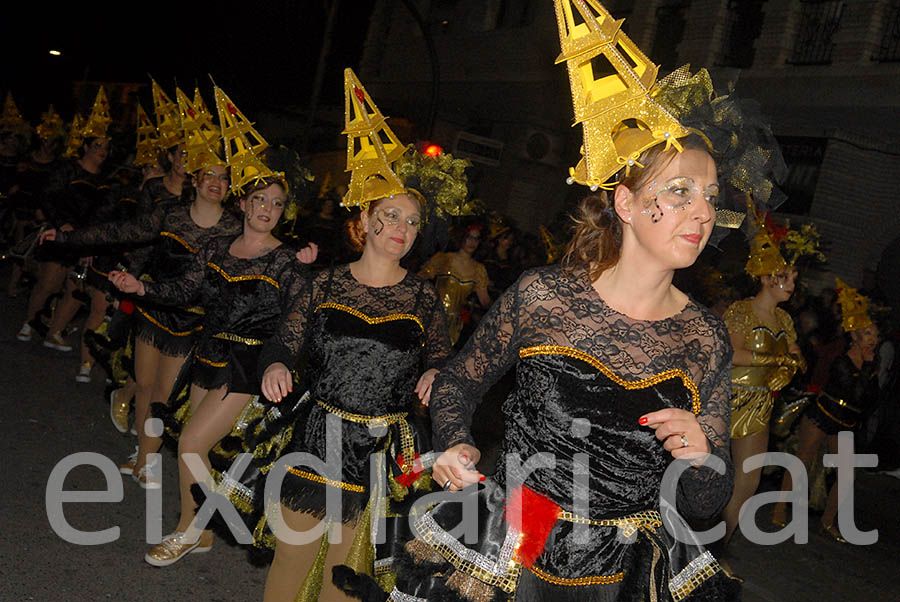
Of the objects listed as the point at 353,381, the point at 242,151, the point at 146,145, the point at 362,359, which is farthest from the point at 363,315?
the point at 146,145

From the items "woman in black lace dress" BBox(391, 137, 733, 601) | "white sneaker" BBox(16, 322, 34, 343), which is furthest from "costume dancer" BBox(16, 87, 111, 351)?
"woman in black lace dress" BBox(391, 137, 733, 601)

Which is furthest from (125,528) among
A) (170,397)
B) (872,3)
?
(872,3)

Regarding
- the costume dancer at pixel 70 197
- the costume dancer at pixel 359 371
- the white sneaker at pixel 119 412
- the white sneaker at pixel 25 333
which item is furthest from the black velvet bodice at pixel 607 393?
the white sneaker at pixel 25 333

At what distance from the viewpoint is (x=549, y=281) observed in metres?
2.88

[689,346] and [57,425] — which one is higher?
[689,346]

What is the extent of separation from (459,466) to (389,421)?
1.54 m

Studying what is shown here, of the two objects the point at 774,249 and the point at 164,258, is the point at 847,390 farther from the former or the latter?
the point at 164,258

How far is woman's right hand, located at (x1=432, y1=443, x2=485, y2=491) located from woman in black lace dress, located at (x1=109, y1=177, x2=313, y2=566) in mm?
2303

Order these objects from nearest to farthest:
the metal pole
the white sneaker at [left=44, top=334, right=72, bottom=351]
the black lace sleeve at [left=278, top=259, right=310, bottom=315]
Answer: the black lace sleeve at [left=278, top=259, right=310, bottom=315]
the white sneaker at [left=44, top=334, right=72, bottom=351]
the metal pole

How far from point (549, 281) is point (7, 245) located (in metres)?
13.0

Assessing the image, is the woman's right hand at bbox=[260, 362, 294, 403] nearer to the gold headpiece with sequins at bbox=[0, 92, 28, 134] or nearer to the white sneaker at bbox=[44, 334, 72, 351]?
the white sneaker at bbox=[44, 334, 72, 351]

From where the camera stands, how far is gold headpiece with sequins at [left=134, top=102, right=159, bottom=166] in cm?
902

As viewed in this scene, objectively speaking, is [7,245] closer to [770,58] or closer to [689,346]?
[770,58]

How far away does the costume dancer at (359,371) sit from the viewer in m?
3.89
